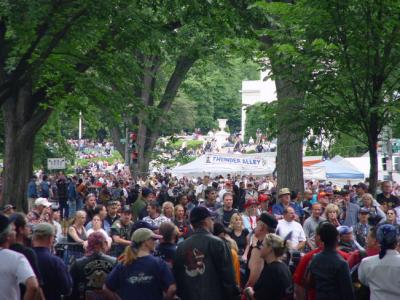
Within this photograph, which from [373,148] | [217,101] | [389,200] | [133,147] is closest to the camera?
[373,148]

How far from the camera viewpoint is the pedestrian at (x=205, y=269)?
865 centimetres

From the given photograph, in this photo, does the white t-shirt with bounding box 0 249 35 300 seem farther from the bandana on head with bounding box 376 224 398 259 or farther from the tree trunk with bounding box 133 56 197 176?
the tree trunk with bounding box 133 56 197 176

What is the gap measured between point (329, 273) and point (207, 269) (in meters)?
1.08

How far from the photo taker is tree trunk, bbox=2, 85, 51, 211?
77.4 ft

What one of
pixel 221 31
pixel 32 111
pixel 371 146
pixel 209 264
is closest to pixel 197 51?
pixel 32 111

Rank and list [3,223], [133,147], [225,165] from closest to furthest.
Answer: [3,223] → [225,165] → [133,147]

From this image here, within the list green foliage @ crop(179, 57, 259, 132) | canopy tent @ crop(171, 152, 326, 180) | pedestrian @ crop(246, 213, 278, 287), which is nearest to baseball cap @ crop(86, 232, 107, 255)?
pedestrian @ crop(246, 213, 278, 287)

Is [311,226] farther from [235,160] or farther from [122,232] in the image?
[235,160]

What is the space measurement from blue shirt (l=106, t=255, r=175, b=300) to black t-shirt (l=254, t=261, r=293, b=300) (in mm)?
781

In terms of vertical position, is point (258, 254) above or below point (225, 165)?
below

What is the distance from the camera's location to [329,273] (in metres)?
8.79

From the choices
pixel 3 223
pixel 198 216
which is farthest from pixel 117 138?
pixel 3 223

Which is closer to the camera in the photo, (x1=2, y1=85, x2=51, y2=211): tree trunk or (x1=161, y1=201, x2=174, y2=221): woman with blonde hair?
(x1=161, y1=201, x2=174, y2=221): woman with blonde hair

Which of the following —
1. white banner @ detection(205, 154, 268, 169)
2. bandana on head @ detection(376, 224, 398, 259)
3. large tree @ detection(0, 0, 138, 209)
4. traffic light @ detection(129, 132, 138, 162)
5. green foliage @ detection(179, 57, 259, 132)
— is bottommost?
bandana on head @ detection(376, 224, 398, 259)
